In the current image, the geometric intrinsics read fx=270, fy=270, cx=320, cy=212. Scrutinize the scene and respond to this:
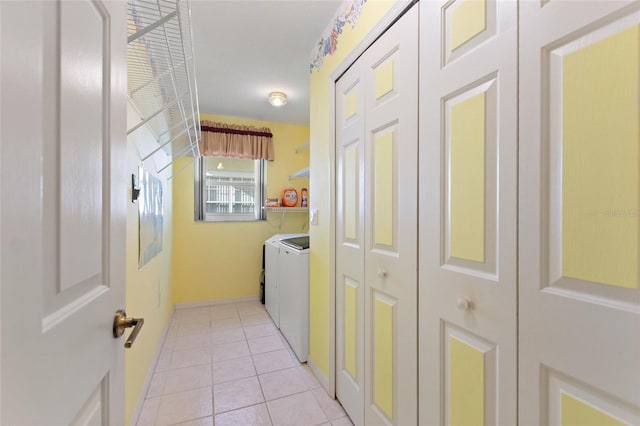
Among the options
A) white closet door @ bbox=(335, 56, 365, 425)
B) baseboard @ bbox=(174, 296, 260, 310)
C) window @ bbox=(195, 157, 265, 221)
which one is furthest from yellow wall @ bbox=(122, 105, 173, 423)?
window @ bbox=(195, 157, 265, 221)

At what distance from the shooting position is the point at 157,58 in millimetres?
1304

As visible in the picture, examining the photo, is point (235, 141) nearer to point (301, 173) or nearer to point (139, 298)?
point (301, 173)

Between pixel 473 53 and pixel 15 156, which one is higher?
pixel 473 53

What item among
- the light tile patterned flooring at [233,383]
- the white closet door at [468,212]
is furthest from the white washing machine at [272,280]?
the white closet door at [468,212]

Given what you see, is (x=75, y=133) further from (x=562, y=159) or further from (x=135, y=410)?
(x=135, y=410)

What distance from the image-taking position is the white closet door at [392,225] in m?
1.12

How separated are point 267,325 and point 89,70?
2.77 m

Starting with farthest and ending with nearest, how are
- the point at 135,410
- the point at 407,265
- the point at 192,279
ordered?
the point at 192,279, the point at 135,410, the point at 407,265

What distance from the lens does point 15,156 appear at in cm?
36

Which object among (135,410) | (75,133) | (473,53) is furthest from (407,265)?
(135,410)

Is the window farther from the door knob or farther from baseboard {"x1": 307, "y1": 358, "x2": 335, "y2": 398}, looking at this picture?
the door knob

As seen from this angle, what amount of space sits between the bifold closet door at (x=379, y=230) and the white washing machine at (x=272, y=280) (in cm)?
128

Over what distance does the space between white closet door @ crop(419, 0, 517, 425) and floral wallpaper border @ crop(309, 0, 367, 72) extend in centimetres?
60

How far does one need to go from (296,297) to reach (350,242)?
3.04ft
